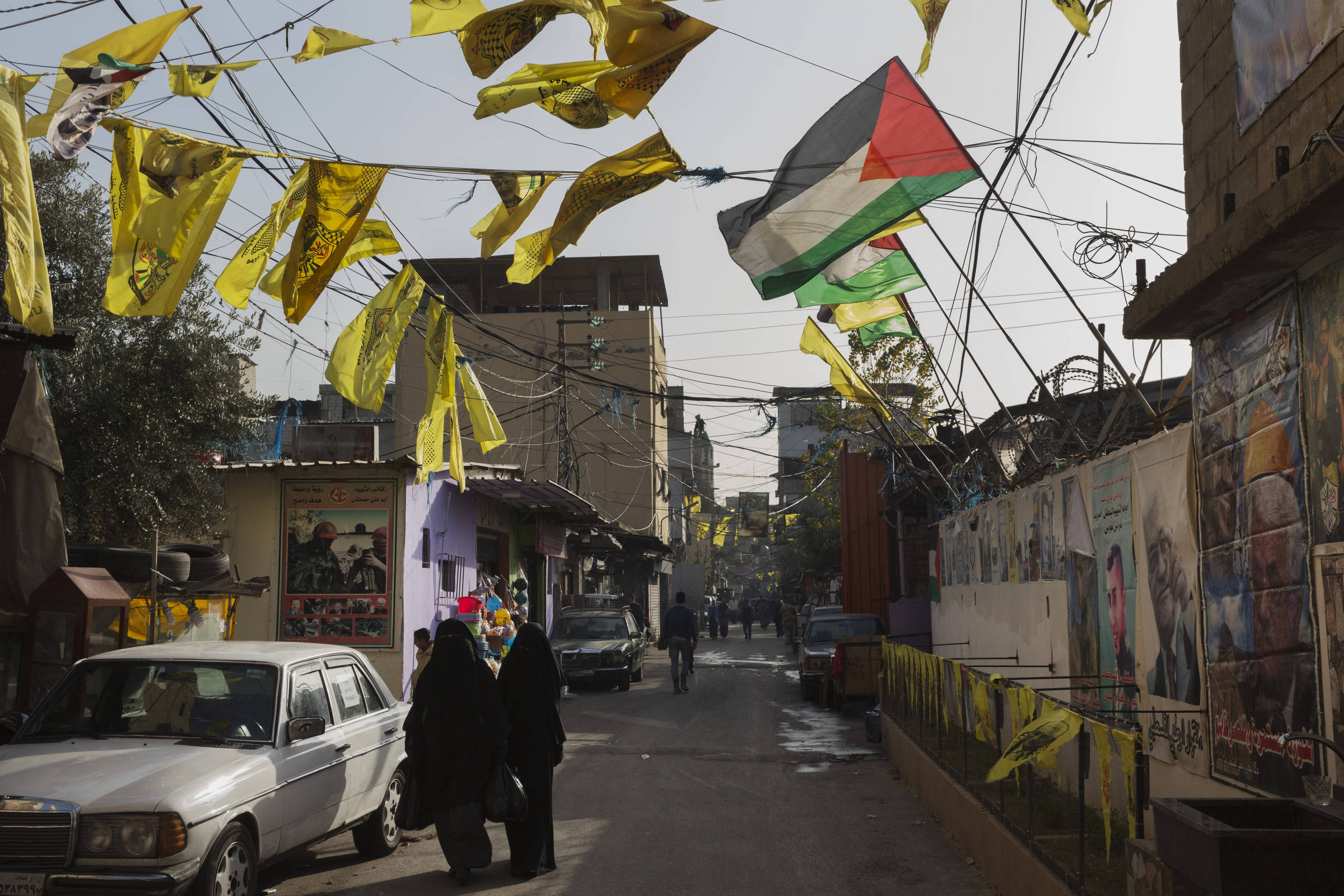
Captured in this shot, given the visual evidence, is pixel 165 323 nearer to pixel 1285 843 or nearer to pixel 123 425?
pixel 123 425

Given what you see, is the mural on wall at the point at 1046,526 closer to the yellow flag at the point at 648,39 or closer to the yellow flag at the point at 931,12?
the yellow flag at the point at 931,12

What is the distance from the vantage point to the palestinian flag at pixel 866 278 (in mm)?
10539

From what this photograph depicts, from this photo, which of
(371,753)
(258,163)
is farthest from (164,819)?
(258,163)

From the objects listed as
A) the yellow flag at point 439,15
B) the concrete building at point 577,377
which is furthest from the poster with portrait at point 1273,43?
the concrete building at point 577,377

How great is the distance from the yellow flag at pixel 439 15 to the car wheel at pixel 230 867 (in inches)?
187

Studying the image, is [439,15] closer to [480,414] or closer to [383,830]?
[480,414]

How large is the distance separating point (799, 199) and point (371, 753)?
17.9 ft

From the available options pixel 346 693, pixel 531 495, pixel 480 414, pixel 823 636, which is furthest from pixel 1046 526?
pixel 531 495

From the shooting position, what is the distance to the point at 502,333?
4438 cm

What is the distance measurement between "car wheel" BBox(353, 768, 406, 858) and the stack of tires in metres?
4.28

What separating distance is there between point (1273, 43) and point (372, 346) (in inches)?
269

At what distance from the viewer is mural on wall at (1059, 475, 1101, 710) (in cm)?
871

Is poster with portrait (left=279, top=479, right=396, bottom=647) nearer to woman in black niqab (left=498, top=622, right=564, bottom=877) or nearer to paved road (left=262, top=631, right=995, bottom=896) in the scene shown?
paved road (left=262, top=631, right=995, bottom=896)

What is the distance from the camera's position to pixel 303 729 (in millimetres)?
6555
